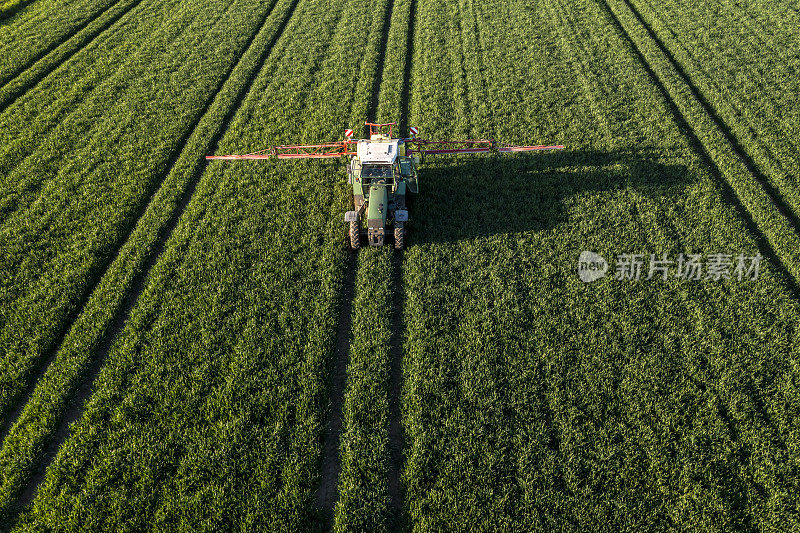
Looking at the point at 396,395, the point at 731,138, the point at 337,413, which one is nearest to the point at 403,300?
the point at 396,395

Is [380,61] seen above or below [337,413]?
above

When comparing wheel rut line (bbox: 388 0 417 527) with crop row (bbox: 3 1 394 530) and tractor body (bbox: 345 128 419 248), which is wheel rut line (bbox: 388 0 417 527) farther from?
crop row (bbox: 3 1 394 530)

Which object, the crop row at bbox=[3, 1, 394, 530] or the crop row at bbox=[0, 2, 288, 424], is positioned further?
the crop row at bbox=[0, 2, 288, 424]

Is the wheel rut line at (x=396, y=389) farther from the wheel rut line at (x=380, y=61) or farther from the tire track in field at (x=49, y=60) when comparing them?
the tire track in field at (x=49, y=60)

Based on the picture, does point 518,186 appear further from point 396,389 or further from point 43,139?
point 43,139

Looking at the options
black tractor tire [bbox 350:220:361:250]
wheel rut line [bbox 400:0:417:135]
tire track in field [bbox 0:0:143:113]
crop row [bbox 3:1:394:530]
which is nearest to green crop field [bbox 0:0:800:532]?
crop row [bbox 3:1:394:530]
